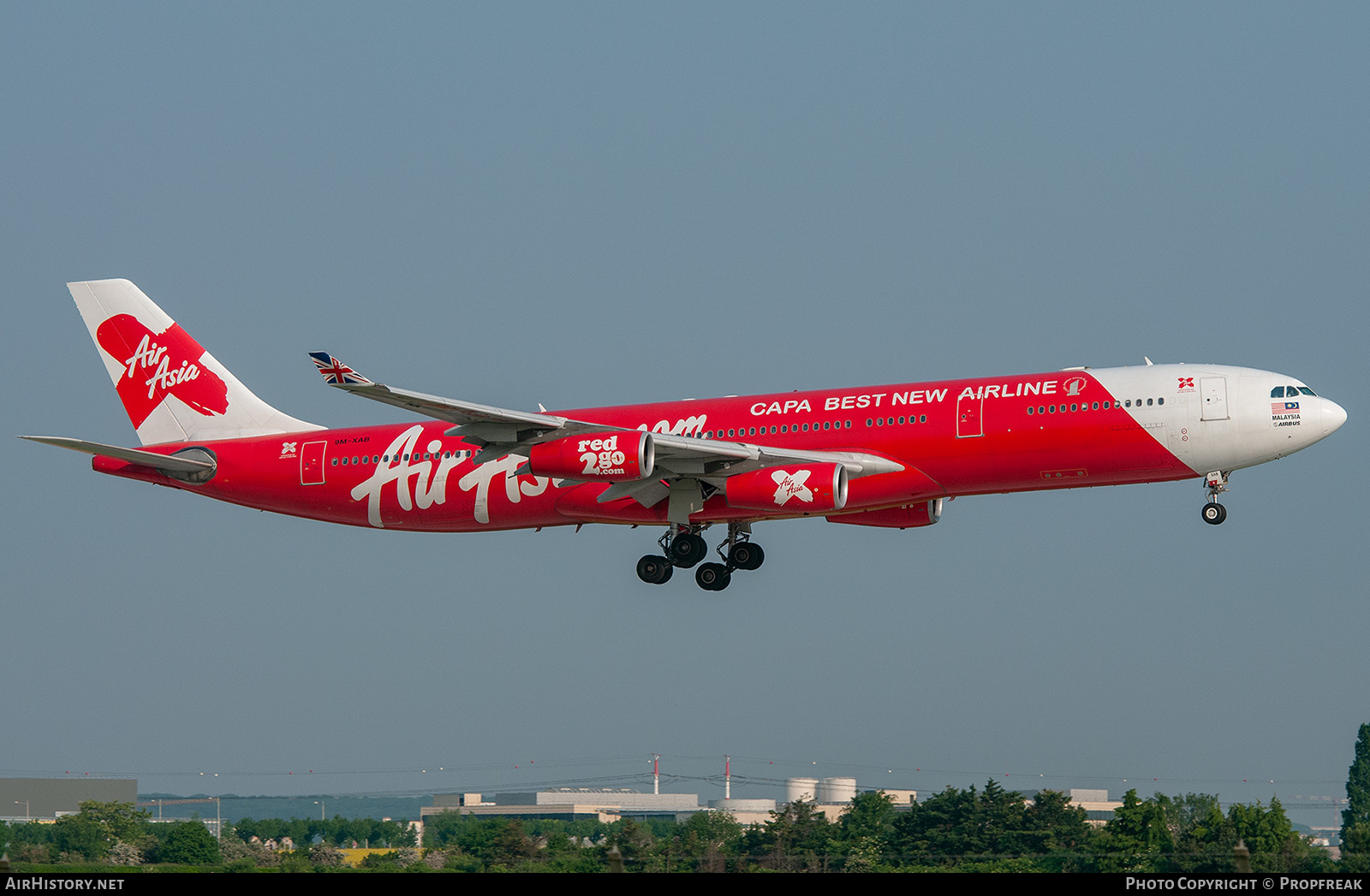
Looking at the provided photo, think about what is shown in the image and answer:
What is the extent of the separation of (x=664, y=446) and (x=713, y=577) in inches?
295

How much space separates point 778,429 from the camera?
48.3 meters

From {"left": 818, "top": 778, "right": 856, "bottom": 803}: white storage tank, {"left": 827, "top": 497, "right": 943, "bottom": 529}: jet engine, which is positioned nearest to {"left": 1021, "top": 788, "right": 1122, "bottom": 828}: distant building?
{"left": 818, "top": 778, "right": 856, "bottom": 803}: white storage tank

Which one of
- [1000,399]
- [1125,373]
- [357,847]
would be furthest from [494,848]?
[1125,373]

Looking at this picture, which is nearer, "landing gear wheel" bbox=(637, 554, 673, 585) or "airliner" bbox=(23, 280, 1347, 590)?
"airliner" bbox=(23, 280, 1347, 590)

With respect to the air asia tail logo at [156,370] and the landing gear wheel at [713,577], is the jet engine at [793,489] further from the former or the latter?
the air asia tail logo at [156,370]

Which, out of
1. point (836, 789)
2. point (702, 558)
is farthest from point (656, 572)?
point (836, 789)

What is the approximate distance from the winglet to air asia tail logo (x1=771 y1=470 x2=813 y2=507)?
1247 centimetres

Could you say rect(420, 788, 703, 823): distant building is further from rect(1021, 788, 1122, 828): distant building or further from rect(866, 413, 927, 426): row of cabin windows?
rect(866, 413, 927, 426): row of cabin windows

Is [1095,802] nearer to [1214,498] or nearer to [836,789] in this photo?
[836,789]

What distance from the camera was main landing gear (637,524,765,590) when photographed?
5150 centimetres

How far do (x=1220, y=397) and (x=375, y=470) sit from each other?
1078 inches

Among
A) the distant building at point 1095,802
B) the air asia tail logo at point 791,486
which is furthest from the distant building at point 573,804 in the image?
the air asia tail logo at point 791,486
